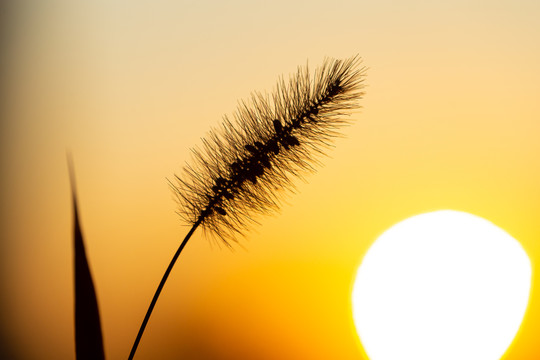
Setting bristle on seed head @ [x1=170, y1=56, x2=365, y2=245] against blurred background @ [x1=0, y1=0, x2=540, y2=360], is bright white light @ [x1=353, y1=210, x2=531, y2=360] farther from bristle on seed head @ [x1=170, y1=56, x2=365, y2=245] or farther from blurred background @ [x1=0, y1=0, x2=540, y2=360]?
bristle on seed head @ [x1=170, y1=56, x2=365, y2=245]

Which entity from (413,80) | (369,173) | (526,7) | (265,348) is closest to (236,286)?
(265,348)

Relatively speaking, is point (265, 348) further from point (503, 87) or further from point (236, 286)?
point (503, 87)

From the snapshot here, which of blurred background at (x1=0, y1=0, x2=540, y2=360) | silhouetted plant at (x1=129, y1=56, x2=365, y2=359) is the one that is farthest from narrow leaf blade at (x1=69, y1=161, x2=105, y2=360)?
blurred background at (x1=0, y1=0, x2=540, y2=360)

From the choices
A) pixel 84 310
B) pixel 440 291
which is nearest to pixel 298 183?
pixel 440 291

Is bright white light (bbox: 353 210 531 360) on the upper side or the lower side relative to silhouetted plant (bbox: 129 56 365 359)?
lower

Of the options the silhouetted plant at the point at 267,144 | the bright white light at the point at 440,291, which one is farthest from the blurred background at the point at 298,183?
the silhouetted plant at the point at 267,144

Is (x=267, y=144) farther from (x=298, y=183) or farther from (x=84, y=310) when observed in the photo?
(x=298, y=183)
